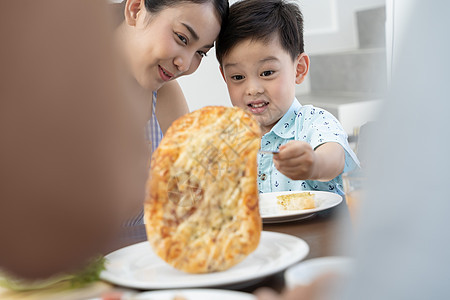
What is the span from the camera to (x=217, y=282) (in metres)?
0.75

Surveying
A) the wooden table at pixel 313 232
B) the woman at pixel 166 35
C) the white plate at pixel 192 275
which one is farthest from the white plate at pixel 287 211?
the woman at pixel 166 35

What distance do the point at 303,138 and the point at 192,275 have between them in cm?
112

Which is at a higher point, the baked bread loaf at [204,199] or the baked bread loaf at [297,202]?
the baked bread loaf at [204,199]

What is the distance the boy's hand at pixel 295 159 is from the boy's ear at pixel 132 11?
0.96 m

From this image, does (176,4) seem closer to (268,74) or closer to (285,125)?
(268,74)

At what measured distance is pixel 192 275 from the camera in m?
0.80

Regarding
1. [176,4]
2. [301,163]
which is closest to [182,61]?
[176,4]

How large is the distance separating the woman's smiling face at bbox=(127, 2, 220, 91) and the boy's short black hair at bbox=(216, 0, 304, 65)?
0.45ft

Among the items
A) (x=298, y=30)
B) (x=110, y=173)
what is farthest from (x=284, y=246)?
(x=298, y=30)

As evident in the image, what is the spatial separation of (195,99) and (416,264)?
4321 mm

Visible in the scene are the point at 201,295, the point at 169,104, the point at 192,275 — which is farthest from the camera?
the point at 169,104

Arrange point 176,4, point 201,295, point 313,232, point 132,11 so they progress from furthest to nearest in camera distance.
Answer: point 132,11, point 176,4, point 313,232, point 201,295

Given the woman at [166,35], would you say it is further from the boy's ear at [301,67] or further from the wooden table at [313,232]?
the wooden table at [313,232]

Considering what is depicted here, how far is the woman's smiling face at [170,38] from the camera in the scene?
178 cm
